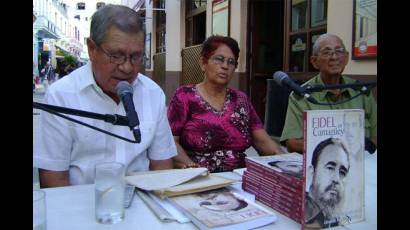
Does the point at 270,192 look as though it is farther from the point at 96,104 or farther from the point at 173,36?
the point at 173,36

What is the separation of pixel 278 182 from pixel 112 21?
82 cm

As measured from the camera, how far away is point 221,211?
3.33 feet

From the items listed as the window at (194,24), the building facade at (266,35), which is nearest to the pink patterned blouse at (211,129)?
the building facade at (266,35)

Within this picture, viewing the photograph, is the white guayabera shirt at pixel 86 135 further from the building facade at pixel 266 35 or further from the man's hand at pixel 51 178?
the building facade at pixel 266 35

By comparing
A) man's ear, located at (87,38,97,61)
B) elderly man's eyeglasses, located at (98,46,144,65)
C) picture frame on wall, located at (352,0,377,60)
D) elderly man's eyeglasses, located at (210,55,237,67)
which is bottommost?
elderly man's eyeglasses, located at (98,46,144,65)

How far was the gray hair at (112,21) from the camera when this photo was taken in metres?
1.41

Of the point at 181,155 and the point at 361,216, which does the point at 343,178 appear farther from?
the point at 181,155

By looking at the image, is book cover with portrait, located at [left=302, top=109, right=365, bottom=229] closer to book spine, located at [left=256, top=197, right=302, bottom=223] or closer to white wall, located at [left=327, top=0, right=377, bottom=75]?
book spine, located at [left=256, top=197, right=302, bottom=223]

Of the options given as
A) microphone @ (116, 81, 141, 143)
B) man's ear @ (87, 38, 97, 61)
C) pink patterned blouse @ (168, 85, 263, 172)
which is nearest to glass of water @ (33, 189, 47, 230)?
microphone @ (116, 81, 141, 143)

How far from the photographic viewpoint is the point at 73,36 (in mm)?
44031

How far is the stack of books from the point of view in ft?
3.36

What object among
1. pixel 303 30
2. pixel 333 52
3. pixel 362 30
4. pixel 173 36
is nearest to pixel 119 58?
pixel 333 52

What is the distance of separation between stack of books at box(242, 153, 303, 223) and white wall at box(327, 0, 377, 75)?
218 cm

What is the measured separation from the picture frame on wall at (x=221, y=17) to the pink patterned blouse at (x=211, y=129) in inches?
147
